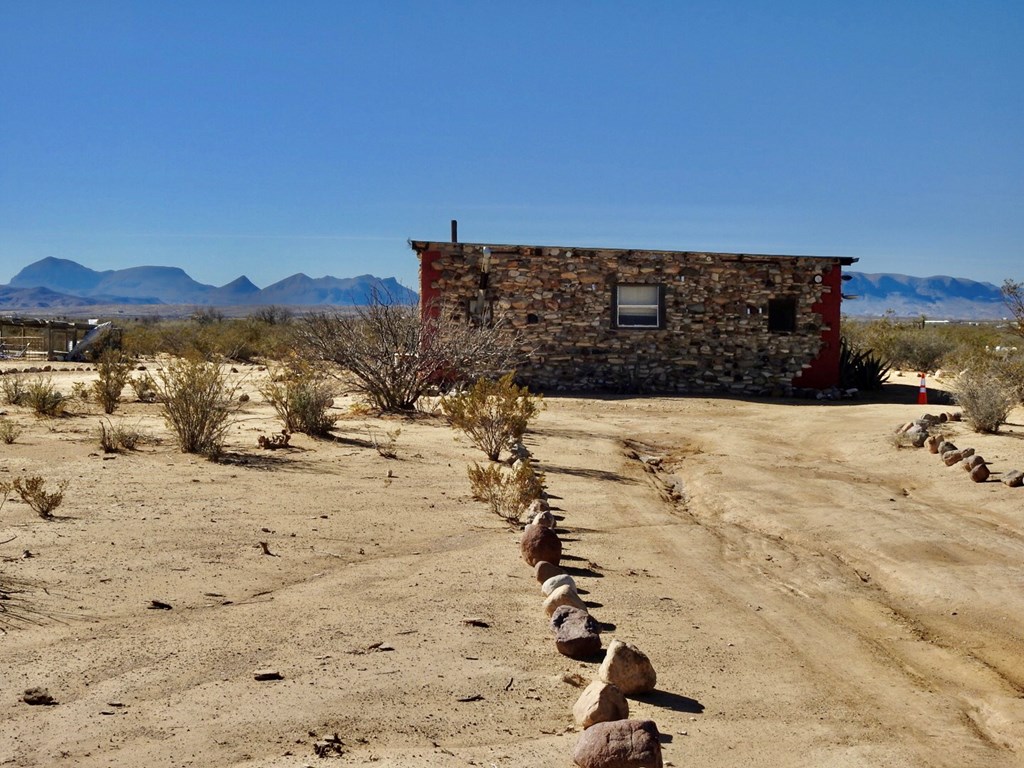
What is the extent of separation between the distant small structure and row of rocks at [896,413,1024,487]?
23878 mm

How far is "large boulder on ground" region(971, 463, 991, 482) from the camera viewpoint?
39.3 ft

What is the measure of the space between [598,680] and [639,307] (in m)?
19.8

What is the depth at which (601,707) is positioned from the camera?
439 centimetres

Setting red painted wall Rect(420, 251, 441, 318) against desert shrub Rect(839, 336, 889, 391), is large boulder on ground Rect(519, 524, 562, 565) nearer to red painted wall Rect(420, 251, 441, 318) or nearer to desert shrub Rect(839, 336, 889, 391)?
red painted wall Rect(420, 251, 441, 318)

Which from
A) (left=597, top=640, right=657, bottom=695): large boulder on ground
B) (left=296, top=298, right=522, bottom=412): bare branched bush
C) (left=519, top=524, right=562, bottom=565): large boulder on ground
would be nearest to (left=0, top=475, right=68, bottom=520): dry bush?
(left=519, top=524, right=562, bottom=565): large boulder on ground

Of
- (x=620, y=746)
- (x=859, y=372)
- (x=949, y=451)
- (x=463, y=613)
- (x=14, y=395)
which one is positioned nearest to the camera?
(x=620, y=746)

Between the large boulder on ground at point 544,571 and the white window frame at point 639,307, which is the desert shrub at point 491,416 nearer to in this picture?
the large boulder on ground at point 544,571

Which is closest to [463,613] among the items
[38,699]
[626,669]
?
[626,669]

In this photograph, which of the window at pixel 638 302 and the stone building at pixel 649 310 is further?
the window at pixel 638 302

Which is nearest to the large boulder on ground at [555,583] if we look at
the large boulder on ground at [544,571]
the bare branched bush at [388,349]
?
the large boulder on ground at [544,571]

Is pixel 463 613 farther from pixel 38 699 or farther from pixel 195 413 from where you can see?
pixel 195 413

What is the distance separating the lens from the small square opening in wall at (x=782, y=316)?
24469 mm

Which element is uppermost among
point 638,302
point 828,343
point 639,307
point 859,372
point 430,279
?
point 430,279

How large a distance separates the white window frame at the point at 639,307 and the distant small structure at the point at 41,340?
1647 cm
